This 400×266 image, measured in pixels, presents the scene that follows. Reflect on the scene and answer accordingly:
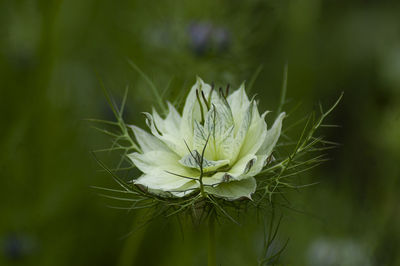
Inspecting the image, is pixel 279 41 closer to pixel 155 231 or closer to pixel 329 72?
pixel 329 72

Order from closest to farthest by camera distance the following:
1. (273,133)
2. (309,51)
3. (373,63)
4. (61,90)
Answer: (273,133), (61,90), (309,51), (373,63)

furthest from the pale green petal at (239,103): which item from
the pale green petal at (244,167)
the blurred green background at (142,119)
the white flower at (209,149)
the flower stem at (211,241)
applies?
the blurred green background at (142,119)

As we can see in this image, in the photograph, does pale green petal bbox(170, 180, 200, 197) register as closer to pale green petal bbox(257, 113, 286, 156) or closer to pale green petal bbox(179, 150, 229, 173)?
pale green petal bbox(179, 150, 229, 173)

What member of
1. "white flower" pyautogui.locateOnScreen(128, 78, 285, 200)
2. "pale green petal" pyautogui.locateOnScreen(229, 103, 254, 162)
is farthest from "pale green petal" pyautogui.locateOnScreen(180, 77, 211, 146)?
"pale green petal" pyautogui.locateOnScreen(229, 103, 254, 162)

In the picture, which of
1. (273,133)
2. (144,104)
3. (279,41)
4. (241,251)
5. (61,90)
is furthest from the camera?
(279,41)

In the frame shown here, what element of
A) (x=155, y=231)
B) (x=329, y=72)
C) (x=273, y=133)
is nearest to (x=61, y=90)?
(x=155, y=231)
